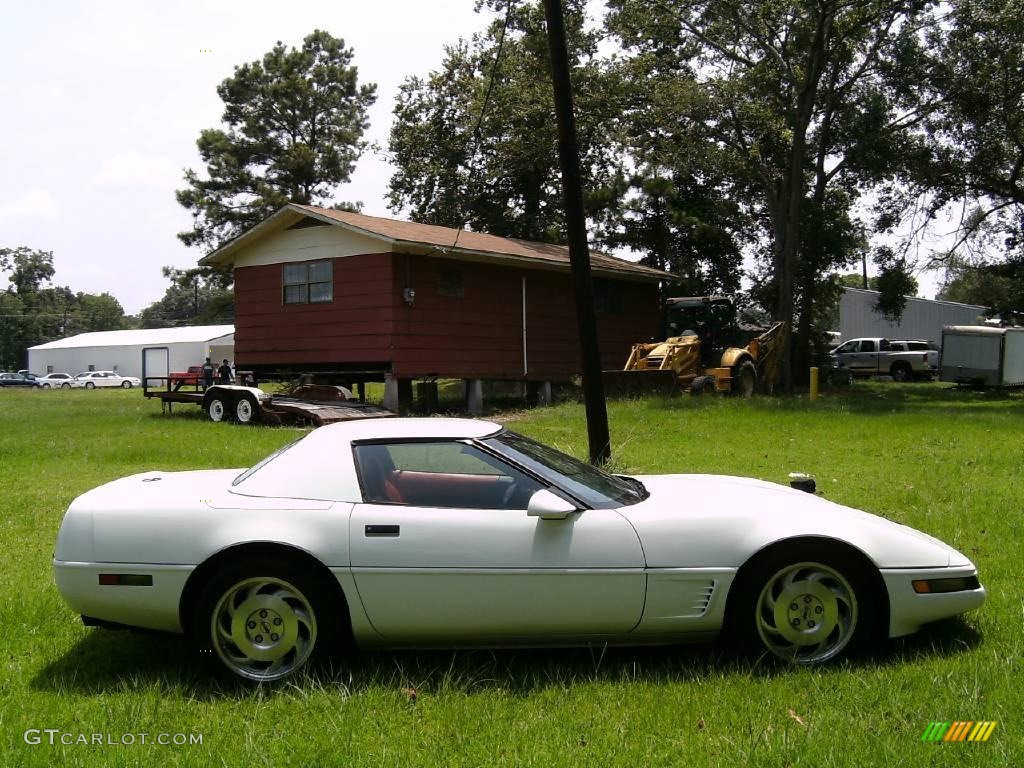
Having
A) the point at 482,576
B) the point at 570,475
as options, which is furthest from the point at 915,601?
the point at 482,576

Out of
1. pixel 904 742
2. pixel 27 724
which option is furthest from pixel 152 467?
pixel 904 742

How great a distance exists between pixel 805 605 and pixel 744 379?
58.2ft

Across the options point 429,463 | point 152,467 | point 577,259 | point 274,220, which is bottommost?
point 152,467

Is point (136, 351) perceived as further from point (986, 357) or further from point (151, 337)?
point (986, 357)

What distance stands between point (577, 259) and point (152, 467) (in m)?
6.27

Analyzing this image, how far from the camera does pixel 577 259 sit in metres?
9.88

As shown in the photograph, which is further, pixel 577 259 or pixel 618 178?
pixel 618 178

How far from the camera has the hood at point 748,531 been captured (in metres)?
4.14

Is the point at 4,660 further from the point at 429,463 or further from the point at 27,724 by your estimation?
the point at 429,463

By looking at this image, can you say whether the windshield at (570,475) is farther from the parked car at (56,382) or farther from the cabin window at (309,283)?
the parked car at (56,382)

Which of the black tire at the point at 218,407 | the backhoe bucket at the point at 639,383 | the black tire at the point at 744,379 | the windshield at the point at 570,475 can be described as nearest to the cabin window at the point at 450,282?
the backhoe bucket at the point at 639,383

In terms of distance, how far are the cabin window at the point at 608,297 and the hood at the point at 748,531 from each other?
19.6 meters

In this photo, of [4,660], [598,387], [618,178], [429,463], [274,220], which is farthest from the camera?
[618,178]

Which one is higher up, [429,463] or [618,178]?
[618,178]
